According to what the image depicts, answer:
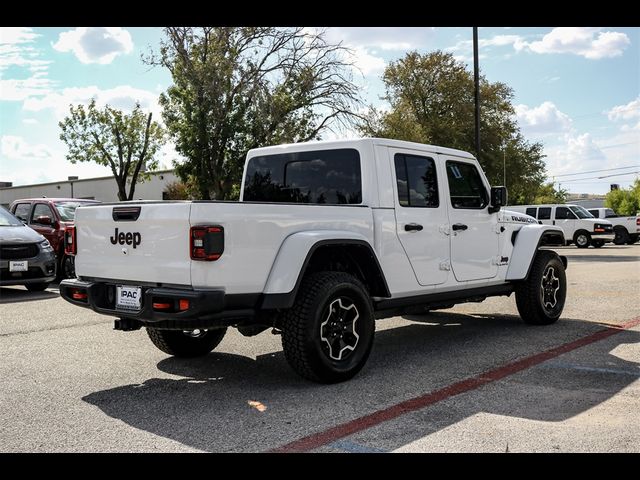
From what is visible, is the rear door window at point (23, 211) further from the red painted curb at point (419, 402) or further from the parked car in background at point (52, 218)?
the red painted curb at point (419, 402)

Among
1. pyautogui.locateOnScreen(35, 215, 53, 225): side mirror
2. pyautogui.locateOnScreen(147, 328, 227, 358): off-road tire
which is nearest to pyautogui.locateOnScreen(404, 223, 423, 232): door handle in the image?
pyautogui.locateOnScreen(147, 328, 227, 358): off-road tire

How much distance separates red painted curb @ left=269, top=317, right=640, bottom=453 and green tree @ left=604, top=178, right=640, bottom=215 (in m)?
88.9

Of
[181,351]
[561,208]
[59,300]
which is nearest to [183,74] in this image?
[59,300]

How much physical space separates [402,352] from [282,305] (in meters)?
2.02

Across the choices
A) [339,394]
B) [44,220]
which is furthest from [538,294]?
[44,220]

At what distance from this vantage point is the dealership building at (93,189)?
46.2m

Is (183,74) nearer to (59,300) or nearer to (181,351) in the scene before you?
(59,300)

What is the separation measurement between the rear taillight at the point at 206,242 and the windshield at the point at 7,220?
339 inches

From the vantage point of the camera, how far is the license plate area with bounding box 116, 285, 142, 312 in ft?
15.5

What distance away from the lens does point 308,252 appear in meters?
4.80

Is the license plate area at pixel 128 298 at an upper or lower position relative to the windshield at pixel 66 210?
lower

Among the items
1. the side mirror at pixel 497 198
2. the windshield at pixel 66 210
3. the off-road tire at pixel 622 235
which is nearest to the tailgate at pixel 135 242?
the side mirror at pixel 497 198

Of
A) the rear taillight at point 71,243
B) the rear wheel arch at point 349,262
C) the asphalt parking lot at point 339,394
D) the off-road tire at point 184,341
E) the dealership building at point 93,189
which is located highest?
the dealership building at point 93,189

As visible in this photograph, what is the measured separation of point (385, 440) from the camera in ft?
12.3
